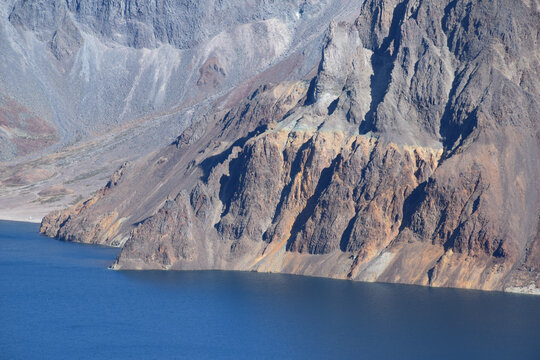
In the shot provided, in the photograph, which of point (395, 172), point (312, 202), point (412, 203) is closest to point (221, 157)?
point (312, 202)

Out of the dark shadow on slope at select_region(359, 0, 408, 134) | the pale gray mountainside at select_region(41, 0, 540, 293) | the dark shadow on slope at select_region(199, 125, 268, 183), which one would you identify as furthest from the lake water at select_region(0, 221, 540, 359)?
the dark shadow on slope at select_region(199, 125, 268, 183)

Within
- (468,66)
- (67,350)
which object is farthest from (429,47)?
(67,350)

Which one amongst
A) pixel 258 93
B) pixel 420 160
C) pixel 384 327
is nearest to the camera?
pixel 384 327

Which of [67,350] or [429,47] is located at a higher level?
[429,47]

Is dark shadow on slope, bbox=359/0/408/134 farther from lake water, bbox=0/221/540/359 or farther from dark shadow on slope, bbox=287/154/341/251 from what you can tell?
lake water, bbox=0/221/540/359

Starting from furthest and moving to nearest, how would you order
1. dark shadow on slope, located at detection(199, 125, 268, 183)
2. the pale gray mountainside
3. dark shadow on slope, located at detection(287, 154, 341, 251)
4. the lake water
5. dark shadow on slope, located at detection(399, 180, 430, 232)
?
dark shadow on slope, located at detection(199, 125, 268, 183), dark shadow on slope, located at detection(287, 154, 341, 251), dark shadow on slope, located at detection(399, 180, 430, 232), the pale gray mountainside, the lake water

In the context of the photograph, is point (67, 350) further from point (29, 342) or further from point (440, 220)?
point (440, 220)

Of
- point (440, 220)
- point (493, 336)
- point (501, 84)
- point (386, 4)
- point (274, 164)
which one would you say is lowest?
point (493, 336)
